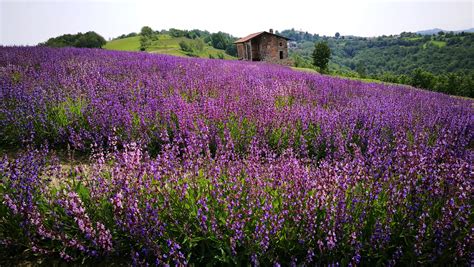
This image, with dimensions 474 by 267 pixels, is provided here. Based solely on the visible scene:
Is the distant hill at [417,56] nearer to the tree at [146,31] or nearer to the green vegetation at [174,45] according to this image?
the green vegetation at [174,45]

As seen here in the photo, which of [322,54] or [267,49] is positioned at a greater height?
[267,49]

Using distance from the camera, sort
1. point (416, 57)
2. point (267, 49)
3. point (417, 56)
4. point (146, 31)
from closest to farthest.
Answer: point (267, 49)
point (146, 31)
point (416, 57)
point (417, 56)

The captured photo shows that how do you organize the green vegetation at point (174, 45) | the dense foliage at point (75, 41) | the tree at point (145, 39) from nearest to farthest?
the dense foliage at point (75, 41) → the green vegetation at point (174, 45) → the tree at point (145, 39)

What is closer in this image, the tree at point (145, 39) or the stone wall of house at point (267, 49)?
the stone wall of house at point (267, 49)

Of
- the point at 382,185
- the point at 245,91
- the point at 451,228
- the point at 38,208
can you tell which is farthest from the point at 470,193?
the point at 245,91

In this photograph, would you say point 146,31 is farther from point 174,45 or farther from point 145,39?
point 174,45

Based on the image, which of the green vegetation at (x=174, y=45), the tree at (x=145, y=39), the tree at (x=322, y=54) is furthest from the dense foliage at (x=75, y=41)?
the tree at (x=322, y=54)

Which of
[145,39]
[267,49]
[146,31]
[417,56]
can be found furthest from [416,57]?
[145,39]

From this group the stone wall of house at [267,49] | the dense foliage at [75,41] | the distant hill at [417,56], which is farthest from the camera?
the distant hill at [417,56]

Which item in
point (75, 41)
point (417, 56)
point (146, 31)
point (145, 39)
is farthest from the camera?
point (417, 56)

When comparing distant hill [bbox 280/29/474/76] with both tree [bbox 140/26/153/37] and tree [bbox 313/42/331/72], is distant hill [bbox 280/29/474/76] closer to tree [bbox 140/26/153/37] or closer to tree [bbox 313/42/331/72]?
tree [bbox 313/42/331/72]

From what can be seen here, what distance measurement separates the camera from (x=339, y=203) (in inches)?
91.7

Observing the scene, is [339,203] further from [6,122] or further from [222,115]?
[6,122]

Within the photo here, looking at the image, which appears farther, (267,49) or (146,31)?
(146,31)
